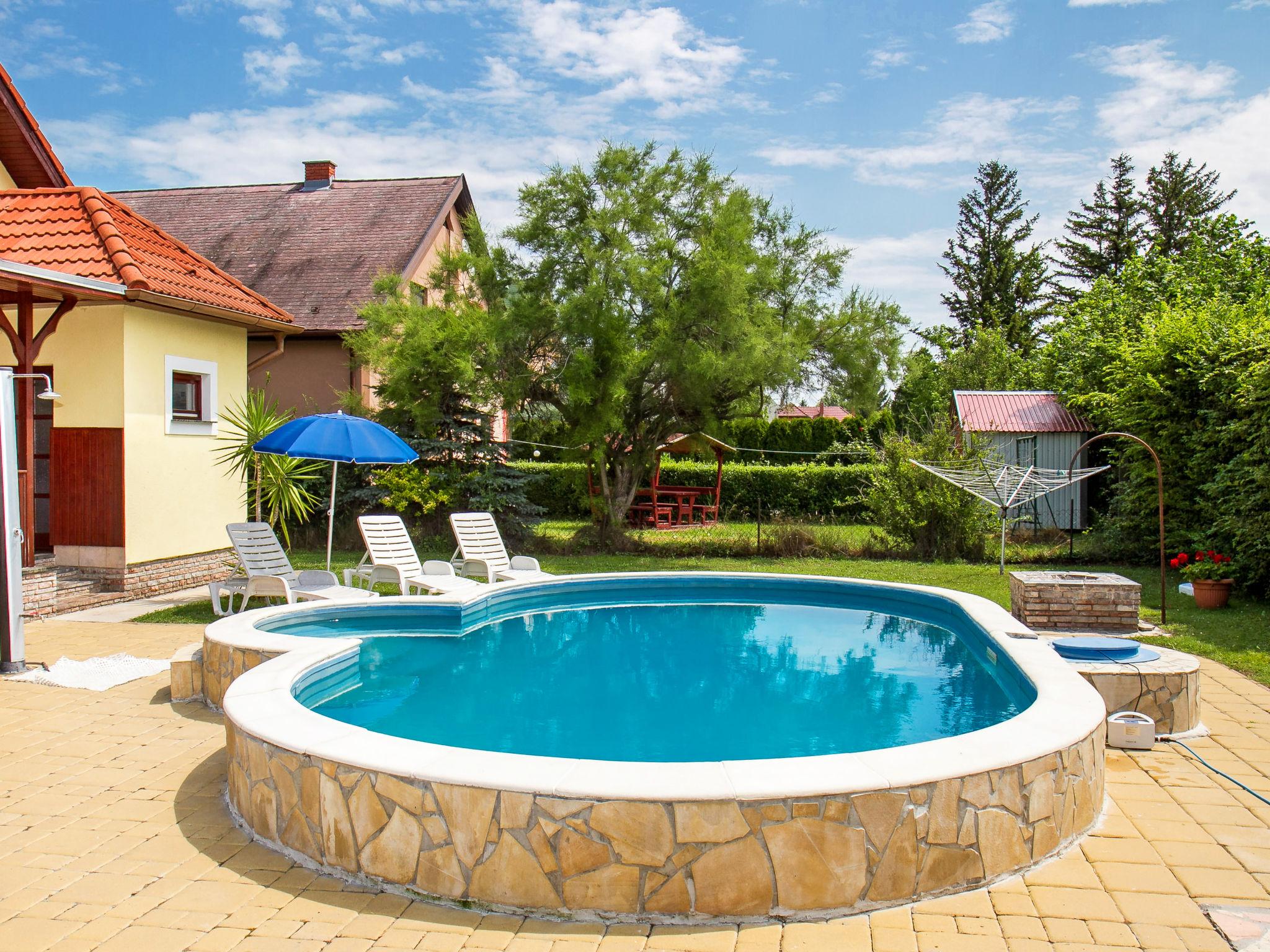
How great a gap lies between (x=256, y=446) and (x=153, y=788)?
5749 mm

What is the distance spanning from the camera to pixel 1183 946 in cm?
334

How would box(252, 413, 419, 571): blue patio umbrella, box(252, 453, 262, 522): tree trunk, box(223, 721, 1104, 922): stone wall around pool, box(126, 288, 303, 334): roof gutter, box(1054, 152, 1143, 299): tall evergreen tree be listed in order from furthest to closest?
box(1054, 152, 1143, 299): tall evergreen tree
box(252, 453, 262, 522): tree trunk
box(126, 288, 303, 334): roof gutter
box(252, 413, 419, 571): blue patio umbrella
box(223, 721, 1104, 922): stone wall around pool

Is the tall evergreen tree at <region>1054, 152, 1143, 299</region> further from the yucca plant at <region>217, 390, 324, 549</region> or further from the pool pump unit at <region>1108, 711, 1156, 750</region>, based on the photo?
the pool pump unit at <region>1108, 711, 1156, 750</region>

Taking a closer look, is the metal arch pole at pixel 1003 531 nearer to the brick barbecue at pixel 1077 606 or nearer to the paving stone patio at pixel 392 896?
the brick barbecue at pixel 1077 606

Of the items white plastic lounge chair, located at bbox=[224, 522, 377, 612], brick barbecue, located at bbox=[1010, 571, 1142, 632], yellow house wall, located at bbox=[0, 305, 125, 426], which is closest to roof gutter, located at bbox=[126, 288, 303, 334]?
yellow house wall, located at bbox=[0, 305, 125, 426]

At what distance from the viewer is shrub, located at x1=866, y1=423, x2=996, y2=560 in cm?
1519

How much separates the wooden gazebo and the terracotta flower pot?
878cm

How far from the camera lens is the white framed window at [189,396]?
11.9m

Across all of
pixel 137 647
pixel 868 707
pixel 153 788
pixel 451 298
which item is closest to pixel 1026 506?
pixel 451 298

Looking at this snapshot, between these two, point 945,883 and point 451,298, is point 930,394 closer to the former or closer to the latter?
point 451,298

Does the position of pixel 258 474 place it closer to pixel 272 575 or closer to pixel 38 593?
pixel 272 575

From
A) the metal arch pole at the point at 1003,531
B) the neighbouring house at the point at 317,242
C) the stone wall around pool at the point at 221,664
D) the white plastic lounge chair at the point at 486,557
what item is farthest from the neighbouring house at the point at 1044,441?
the stone wall around pool at the point at 221,664

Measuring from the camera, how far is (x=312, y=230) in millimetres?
22922

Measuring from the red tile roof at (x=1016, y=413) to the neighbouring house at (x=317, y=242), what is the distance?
460 inches
